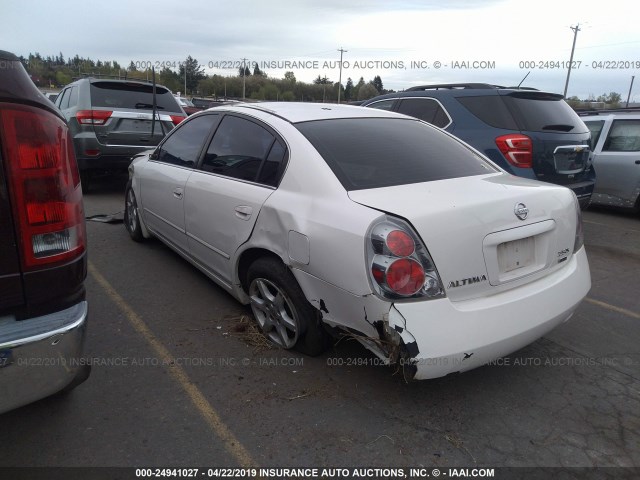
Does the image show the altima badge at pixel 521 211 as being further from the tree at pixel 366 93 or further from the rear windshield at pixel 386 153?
the tree at pixel 366 93

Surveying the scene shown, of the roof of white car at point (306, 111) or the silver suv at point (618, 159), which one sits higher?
the roof of white car at point (306, 111)

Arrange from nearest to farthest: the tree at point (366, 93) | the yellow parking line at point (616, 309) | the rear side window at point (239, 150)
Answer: the rear side window at point (239, 150) → the yellow parking line at point (616, 309) → the tree at point (366, 93)

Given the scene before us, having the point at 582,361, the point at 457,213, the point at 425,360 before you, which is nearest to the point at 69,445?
the point at 425,360

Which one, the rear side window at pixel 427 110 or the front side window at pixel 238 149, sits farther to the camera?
the rear side window at pixel 427 110

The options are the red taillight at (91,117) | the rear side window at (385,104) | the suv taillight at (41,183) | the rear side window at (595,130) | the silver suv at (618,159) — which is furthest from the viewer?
the rear side window at (595,130)

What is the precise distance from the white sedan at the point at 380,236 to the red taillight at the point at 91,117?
4.27 m

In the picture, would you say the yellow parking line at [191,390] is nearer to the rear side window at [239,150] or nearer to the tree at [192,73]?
the rear side window at [239,150]

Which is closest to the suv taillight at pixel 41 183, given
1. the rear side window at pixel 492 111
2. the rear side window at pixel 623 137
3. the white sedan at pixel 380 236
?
the white sedan at pixel 380 236

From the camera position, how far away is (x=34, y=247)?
1.80 metres

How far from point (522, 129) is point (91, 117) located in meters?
6.00

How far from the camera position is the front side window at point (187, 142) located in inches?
153

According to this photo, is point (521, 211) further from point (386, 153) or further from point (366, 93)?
point (366, 93)

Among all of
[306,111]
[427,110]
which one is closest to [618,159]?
[427,110]

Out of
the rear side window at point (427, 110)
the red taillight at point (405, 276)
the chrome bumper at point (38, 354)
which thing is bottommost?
the chrome bumper at point (38, 354)
